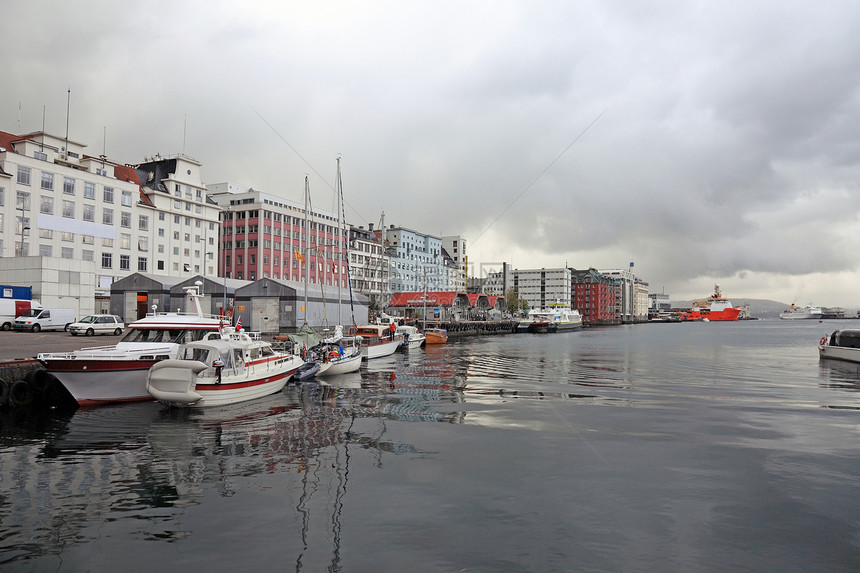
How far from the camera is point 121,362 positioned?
2695cm

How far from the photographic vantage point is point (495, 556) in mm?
11516

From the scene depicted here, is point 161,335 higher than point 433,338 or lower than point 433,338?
higher

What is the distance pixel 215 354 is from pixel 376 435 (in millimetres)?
9878

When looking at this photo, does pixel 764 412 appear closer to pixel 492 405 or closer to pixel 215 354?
pixel 492 405

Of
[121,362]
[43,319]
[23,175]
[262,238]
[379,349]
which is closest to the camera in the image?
[121,362]

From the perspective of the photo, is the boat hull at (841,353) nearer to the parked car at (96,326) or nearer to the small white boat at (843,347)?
the small white boat at (843,347)

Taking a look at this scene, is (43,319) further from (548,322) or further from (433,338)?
(548,322)

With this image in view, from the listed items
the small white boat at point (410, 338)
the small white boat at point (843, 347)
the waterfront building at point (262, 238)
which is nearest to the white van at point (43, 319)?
the small white boat at point (410, 338)

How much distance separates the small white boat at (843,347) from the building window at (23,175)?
108m

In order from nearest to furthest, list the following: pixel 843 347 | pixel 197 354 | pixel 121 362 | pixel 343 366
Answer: pixel 121 362
pixel 197 354
pixel 343 366
pixel 843 347

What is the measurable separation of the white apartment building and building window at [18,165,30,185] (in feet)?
0.45

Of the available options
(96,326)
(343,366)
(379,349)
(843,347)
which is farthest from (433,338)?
(843,347)

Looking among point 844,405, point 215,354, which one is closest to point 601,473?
point 215,354

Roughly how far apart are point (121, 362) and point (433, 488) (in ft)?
60.8
